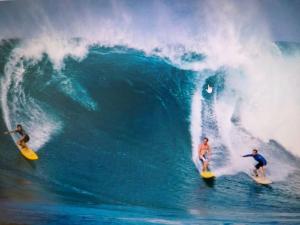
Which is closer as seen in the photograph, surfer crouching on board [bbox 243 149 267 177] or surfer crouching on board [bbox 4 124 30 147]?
surfer crouching on board [bbox 243 149 267 177]

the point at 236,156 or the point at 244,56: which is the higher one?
the point at 244,56

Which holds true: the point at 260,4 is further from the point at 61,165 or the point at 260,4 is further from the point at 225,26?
the point at 61,165

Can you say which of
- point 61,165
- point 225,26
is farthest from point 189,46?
point 61,165

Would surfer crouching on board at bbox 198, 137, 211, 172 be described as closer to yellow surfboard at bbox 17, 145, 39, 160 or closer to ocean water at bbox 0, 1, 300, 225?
ocean water at bbox 0, 1, 300, 225

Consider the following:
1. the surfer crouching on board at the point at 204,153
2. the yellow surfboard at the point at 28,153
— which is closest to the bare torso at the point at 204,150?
the surfer crouching on board at the point at 204,153

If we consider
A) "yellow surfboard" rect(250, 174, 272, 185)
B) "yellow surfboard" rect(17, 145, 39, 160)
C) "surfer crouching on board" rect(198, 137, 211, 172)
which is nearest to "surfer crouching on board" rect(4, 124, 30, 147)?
"yellow surfboard" rect(17, 145, 39, 160)

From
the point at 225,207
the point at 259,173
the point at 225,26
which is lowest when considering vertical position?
the point at 225,207
